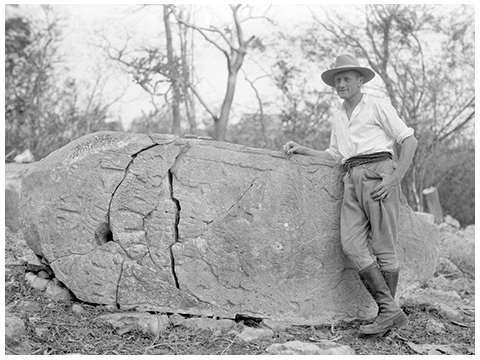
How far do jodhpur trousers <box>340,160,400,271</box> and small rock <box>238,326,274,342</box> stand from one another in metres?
0.68

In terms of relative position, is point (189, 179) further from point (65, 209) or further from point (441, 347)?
point (441, 347)

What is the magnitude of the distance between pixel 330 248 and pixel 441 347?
2.97 ft

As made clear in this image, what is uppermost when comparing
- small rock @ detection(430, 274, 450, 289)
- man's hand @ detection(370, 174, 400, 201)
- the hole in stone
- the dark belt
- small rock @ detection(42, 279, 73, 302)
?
the dark belt

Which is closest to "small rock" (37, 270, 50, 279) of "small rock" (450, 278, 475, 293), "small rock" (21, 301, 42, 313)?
"small rock" (21, 301, 42, 313)

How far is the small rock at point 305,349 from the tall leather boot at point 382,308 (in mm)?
204

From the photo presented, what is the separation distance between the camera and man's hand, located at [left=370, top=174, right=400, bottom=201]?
3348 mm

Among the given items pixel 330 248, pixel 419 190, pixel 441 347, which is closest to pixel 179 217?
pixel 330 248

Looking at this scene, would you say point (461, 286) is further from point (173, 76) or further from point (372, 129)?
point (173, 76)

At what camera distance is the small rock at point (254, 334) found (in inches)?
131

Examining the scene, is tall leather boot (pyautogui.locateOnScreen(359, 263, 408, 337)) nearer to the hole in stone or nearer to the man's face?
the man's face

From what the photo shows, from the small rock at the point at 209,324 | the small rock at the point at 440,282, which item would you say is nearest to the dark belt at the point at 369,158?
the small rock at the point at 209,324

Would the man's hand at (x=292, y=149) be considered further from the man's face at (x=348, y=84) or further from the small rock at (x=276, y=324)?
the small rock at (x=276, y=324)

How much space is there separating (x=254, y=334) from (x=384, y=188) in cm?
118

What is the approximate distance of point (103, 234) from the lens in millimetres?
3582
